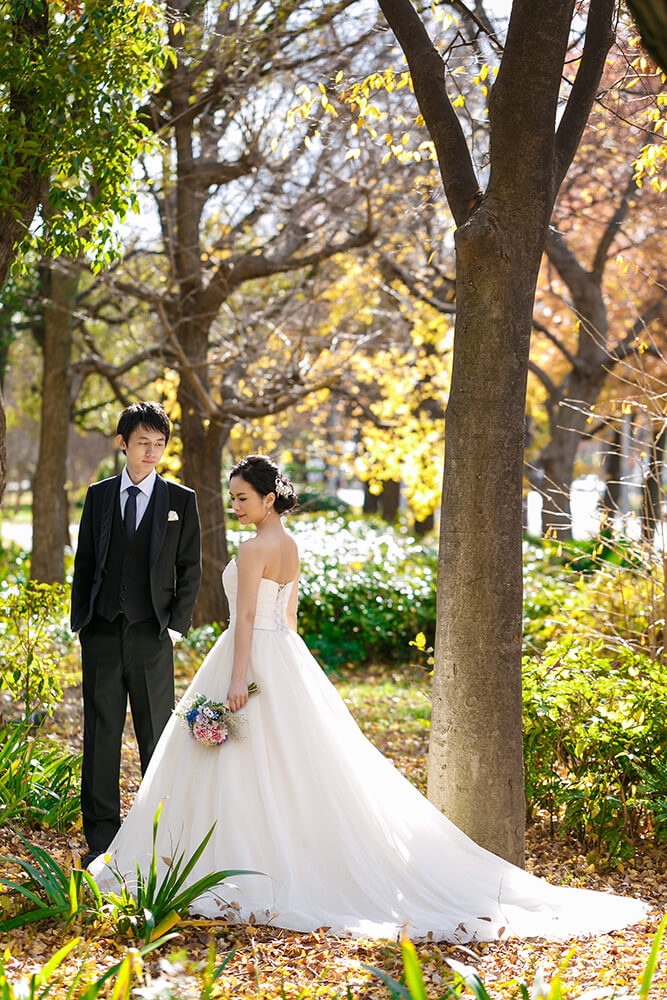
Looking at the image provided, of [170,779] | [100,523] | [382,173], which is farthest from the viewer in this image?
[382,173]

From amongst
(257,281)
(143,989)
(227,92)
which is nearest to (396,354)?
(257,281)

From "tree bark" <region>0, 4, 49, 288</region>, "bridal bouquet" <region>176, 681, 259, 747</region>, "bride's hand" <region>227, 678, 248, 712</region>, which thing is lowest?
"bridal bouquet" <region>176, 681, 259, 747</region>

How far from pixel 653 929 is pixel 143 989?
81.8 inches

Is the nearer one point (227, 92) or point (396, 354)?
point (227, 92)

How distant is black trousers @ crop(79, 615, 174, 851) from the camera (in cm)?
452

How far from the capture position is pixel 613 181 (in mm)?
13547

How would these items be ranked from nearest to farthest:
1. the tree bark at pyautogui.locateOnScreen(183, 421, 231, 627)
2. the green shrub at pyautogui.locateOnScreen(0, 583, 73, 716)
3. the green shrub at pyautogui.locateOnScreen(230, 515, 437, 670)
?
the green shrub at pyautogui.locateOnScreen(0, 583, 73, 716)
the tree bark at pyautogui.locateOnScreen(183, 421, 231, 627)
the green shrub at pyautogui.locateOnScreen(230, 515, 437, 670)

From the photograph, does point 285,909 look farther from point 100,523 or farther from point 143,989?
point 100,523

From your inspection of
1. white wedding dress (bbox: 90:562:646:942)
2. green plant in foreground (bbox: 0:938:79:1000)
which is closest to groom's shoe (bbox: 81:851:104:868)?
white wedding dress (bbox: 90:562:646:942)

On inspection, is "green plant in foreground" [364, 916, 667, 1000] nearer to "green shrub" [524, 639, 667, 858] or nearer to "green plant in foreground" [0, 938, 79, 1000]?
"green plant in foreground" [0, 938, 79, 1000]

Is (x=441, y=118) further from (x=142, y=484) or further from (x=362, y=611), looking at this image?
(x=362, y=611)

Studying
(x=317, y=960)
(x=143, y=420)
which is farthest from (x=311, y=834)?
(x=143, y=420)

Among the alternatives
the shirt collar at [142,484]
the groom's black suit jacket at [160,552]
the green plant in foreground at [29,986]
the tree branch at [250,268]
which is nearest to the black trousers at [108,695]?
the groom's black suit jacket at [160,552]

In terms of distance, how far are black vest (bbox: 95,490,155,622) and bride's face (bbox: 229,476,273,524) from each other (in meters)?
0.52
